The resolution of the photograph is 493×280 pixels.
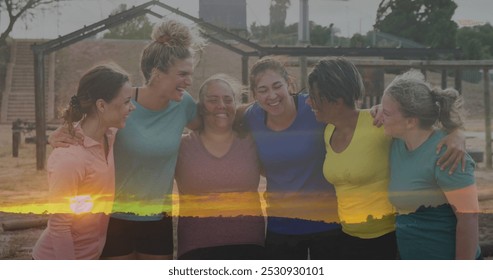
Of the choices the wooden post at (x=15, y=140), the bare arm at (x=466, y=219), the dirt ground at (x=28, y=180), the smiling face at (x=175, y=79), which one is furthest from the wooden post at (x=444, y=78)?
the wooden post at (x=15, y=140)

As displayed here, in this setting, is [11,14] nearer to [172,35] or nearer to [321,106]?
[172,35]

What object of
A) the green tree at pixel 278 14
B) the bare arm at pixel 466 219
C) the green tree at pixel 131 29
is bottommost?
the bare arm at pixel 466 219

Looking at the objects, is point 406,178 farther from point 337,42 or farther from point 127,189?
point 127,189

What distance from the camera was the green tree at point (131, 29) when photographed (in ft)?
9.52

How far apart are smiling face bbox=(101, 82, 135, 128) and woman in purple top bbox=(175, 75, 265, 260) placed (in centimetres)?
24

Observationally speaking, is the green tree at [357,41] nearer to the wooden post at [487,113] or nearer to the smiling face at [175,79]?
the wooden post at [487,113]

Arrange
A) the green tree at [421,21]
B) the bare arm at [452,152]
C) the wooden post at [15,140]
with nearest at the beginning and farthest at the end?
1. the bare arm at [452,152]
2. the wooden post at [15,140]
3. the green tree at [421,21]

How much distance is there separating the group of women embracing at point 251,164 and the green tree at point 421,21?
28cm

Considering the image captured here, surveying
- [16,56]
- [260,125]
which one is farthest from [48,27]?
[260,125]

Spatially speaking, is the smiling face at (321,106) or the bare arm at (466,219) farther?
the smiling face at (321,106)

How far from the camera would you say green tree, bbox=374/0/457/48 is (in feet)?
9.96

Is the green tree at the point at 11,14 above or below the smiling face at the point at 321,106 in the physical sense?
above

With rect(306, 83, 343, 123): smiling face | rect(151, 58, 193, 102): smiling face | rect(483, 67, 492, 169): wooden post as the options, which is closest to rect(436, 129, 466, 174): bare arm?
rect(483, 67, 492, 169): wooden post

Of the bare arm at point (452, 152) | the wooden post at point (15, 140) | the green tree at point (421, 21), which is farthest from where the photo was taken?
the green tree at point (421, 21)
